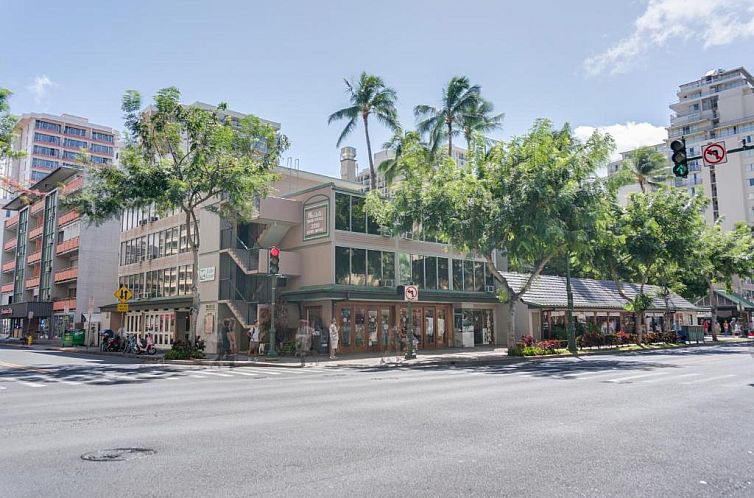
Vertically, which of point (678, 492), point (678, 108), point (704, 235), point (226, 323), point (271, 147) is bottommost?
point (678, 492)

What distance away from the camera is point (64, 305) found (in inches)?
2154

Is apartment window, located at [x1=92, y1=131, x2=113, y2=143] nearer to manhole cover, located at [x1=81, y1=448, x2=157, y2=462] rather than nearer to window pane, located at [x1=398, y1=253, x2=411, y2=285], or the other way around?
window pane, located at [x1=398, y1=253, x2=411, y2=285]

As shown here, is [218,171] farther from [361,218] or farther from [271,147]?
[361,218]

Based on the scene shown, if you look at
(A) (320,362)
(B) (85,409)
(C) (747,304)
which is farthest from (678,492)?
(C) (747,304)

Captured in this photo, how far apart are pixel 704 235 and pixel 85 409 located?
4059 centimetres

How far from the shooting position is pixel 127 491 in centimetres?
544

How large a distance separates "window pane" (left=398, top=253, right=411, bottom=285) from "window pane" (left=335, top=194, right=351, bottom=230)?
409 centimetres

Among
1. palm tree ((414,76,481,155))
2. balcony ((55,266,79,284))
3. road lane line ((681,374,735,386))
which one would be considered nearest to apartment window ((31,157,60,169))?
balcony ((55,266,79,284))

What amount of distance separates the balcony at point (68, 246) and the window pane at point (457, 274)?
36.8 meters

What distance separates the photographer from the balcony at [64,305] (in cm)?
5259

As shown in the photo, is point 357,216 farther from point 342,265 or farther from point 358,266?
point 342,265

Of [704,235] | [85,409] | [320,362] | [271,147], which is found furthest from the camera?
[704,235]

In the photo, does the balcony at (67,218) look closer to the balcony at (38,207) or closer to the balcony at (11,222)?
the balcony at (38,207)

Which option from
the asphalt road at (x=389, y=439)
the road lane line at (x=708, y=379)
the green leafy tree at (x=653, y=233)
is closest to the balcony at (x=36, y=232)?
the asphalt road at (x=389, y=439)
